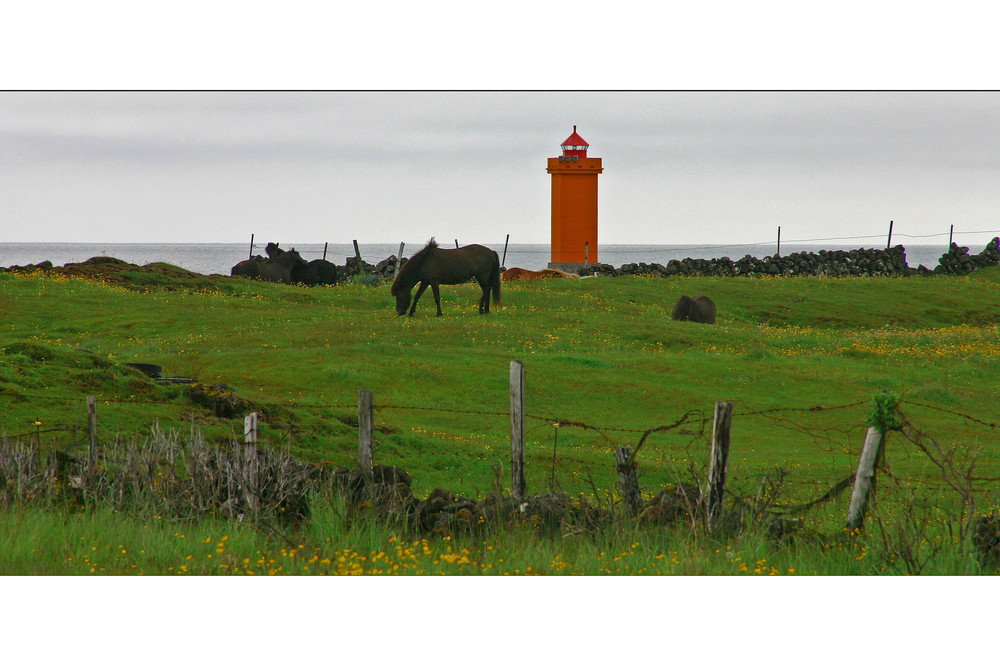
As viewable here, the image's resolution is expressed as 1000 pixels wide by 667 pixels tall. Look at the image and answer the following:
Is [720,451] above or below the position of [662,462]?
above

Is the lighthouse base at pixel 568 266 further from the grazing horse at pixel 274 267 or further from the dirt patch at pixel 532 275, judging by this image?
the grazing horse at pixel 274 267

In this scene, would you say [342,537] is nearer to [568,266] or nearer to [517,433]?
[517,433]

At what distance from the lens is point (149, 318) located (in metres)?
26.1

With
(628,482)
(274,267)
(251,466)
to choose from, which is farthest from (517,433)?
(274,267)

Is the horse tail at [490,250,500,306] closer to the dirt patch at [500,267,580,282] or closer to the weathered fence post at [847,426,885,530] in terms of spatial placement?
the dirt patch at [500,267,580,282]

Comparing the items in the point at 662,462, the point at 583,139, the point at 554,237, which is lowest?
the point at 662,462

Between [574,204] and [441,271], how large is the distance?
27.9 metres

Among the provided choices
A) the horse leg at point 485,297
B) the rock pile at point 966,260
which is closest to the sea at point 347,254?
the rock pile at point 966,260

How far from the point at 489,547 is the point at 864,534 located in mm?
3325

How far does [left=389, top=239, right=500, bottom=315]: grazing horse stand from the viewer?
2780 cm

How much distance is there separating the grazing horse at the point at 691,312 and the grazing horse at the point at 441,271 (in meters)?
6.84

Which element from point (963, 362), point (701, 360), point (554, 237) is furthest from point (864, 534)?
point (554, 237)

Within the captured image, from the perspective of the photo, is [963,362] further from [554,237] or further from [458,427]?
[554,237]

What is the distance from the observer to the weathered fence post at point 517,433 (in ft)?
29.8
